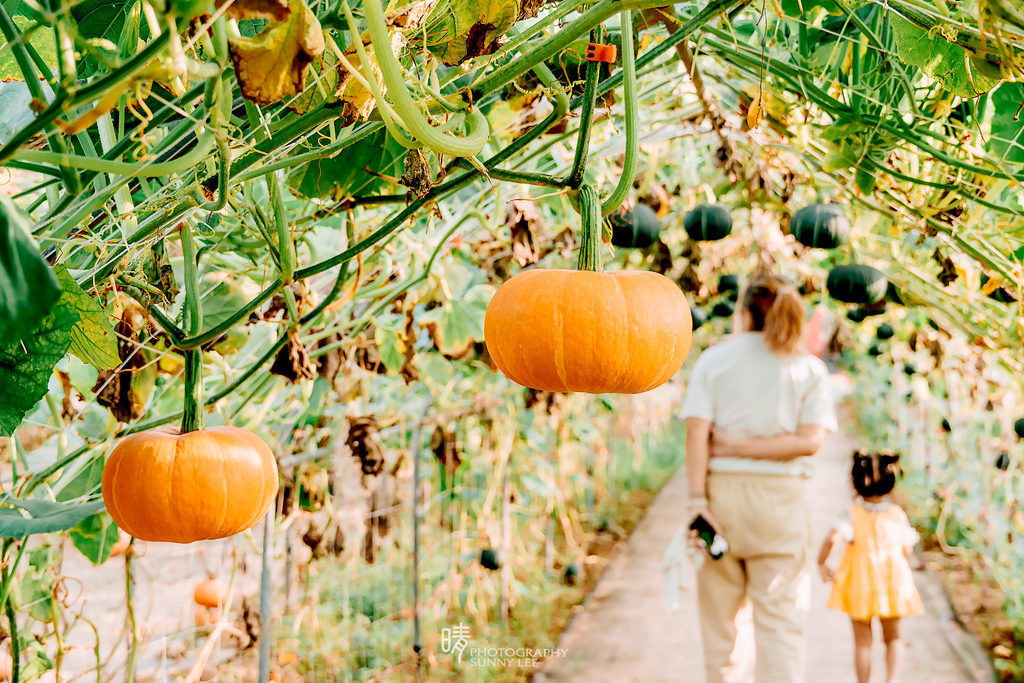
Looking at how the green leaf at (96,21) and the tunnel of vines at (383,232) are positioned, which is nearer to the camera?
the tunnel of vines at (383,232)

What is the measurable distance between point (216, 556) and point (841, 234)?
178 inches

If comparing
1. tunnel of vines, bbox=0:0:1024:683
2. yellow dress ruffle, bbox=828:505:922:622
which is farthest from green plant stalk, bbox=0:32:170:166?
yellow dress ruffle, bbox=828:505:922:622

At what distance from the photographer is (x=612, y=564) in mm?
5387

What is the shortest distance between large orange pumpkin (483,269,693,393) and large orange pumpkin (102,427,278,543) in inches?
16.1

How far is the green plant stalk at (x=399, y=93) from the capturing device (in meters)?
0.57

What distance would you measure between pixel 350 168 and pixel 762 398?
214cm

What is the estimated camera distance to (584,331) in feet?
2.78

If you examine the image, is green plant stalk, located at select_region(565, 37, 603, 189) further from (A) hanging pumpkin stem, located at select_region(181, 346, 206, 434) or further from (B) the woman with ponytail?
(B) the woman with ponytail

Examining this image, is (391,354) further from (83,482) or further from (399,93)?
(399,93)

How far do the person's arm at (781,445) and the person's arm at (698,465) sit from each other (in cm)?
10

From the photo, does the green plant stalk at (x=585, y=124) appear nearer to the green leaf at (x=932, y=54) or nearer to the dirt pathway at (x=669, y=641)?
the green leaf at (x=932, y=54)

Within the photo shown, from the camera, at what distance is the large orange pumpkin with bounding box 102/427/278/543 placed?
3.10 feet

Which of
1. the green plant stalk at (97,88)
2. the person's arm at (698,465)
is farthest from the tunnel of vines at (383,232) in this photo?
the person's arm at (698,465)

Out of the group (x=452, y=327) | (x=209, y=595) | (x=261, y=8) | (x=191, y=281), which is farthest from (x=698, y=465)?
(x=261, y=8)
